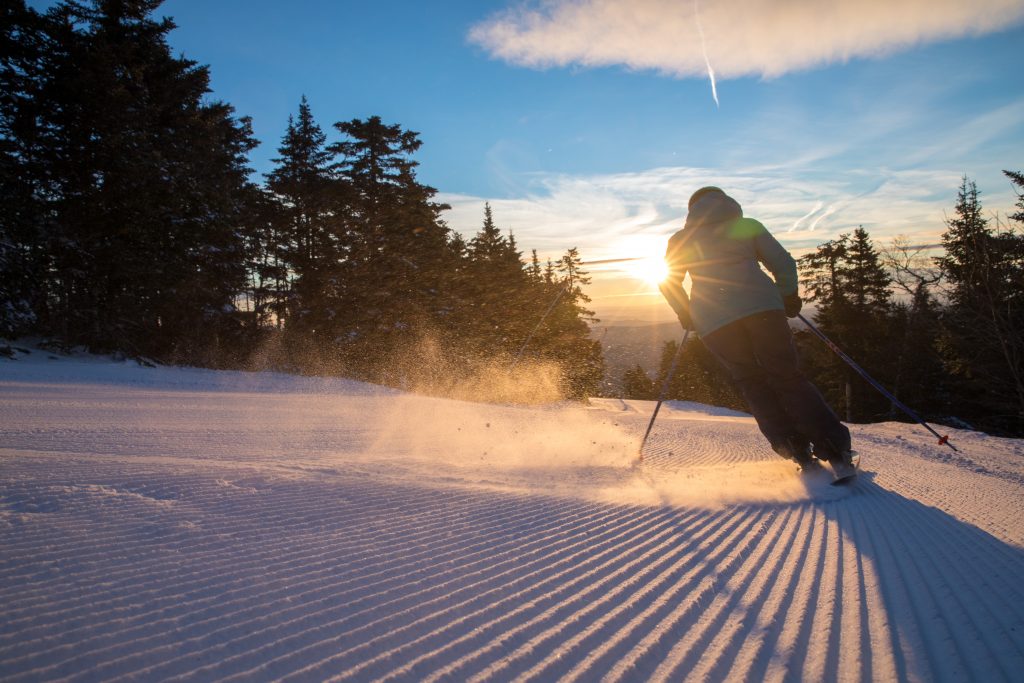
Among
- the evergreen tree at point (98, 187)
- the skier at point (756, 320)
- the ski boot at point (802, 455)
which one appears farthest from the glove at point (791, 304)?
the evergreen tree at point (98, 187)

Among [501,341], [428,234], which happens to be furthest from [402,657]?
[501,341]

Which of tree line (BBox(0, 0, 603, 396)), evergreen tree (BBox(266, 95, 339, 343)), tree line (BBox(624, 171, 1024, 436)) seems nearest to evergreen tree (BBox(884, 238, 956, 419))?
tree line (BBox(624, 171, 1024, 436))

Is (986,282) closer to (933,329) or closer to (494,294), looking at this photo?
(933,329)

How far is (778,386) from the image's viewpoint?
396 centimetres

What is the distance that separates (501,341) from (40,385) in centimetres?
2311

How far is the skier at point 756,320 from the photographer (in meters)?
3.82

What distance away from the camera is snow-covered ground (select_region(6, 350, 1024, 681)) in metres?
1.27

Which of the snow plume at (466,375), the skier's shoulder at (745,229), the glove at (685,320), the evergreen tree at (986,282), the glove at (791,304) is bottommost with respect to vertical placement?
the snow plume at (466,375)

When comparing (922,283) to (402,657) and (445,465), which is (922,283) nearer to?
(445,465)

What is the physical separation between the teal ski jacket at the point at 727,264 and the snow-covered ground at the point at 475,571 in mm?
1417

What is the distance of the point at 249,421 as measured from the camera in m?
5.89

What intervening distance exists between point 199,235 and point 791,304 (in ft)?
64.6

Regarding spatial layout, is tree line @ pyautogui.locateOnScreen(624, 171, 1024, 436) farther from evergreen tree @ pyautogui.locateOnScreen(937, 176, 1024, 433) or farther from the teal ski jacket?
the teal ski jacket

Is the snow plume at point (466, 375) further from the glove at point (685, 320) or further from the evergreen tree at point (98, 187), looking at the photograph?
the glove at point (685, 320)
